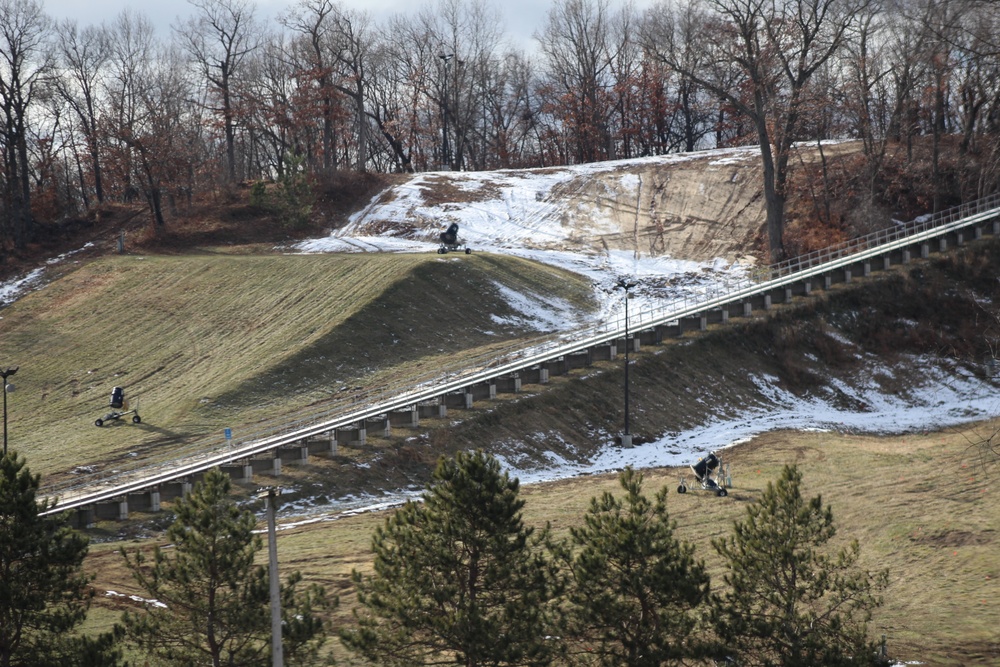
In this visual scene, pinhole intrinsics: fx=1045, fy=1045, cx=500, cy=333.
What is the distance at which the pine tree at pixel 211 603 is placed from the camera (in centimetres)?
1588

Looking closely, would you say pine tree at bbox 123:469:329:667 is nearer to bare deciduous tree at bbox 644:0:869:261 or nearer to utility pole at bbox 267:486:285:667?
utility pole at bbox 267:486:285:667

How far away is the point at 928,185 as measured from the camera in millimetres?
63969

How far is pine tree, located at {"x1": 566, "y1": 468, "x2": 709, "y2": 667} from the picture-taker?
15.9m

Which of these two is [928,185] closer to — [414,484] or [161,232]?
[414,484]

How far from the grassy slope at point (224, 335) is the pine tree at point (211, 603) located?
A: 22.0 meters

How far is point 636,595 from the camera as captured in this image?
16000 mm

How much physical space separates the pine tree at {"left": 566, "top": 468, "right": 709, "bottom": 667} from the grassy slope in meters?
24.9

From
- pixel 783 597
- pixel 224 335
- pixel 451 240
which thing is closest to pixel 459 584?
pixel 783 597

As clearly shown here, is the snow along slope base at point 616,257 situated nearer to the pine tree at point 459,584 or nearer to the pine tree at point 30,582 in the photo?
the pine tree at point 30,582

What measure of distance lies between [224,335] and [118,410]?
29.9 ft

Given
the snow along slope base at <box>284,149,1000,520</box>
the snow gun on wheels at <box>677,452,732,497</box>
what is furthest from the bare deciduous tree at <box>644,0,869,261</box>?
the snow gun on wheels at <box>677,452,732,497</box>

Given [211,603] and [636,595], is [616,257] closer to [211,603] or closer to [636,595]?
[636,595]

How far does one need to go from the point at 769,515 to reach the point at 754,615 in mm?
1572

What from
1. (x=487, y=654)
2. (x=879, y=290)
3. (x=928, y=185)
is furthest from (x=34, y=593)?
(x=928, y=185)
